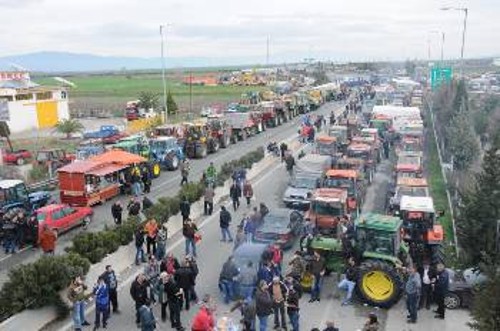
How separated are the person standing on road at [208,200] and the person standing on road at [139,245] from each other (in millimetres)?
5712

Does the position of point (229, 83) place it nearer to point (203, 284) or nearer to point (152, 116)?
point (152, 116)

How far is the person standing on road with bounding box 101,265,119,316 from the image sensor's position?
14516 mm

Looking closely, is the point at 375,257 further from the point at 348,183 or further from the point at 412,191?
→ the point at 348,183

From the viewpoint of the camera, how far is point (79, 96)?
112 meters

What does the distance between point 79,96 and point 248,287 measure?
335ft

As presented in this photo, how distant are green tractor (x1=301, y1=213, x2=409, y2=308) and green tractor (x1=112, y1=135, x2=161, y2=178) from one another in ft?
56.6

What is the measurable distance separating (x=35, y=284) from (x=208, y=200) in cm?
1084

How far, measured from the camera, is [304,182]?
26531mm

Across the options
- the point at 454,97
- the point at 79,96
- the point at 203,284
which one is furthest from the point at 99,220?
the point at 79,96

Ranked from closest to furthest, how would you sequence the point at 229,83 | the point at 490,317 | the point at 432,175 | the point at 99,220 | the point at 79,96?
the point at 490,317 < the point at 99,220 < the point at 432,175 < the point at 79,96 < the point at 229,83

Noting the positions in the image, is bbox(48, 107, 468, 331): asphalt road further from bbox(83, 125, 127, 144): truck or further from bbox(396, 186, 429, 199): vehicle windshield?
bbox(83, 125, 127, 144): truck

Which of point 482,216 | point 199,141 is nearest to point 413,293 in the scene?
point 482,216

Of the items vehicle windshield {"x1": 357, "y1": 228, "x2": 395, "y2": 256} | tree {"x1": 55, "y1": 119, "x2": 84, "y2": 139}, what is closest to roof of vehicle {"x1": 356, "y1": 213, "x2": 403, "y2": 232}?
vehicle windshield {"x1": 357, "y1": 228, "x2": 395, "y2": 256}

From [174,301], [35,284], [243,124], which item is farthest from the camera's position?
[243,124]
